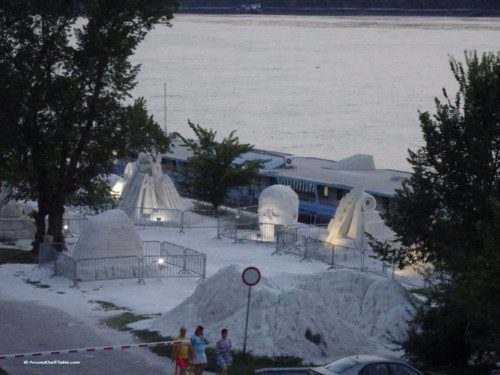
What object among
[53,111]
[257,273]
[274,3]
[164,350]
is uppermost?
[274,3]

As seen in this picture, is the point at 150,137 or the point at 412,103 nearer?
the point at 150,137

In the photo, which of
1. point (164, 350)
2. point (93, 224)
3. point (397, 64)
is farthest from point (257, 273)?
point (397, 64)

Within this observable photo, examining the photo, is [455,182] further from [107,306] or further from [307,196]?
[307,196]

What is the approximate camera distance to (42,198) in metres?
36.5

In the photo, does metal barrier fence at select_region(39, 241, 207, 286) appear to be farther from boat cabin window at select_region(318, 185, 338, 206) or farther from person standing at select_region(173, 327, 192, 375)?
boat cabin window at select_region(318, 185, 338, 206)

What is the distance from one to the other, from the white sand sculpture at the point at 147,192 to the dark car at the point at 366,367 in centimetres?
2623

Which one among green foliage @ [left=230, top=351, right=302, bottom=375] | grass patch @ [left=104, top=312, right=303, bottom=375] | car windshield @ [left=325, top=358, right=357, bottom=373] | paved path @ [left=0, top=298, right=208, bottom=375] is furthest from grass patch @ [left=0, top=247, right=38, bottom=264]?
car windshield @ [left=325, top=358, right=357, bottom=373]

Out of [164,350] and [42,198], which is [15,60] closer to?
[42,198]

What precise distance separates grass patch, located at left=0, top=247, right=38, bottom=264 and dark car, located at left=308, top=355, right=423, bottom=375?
62.3 ft

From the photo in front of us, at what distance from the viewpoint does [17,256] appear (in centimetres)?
3588

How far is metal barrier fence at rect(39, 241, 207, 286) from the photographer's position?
3119 cm

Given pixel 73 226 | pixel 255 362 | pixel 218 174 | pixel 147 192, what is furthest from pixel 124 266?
pixel 218 174

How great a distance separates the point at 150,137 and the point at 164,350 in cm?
1646

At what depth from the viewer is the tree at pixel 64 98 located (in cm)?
3541
